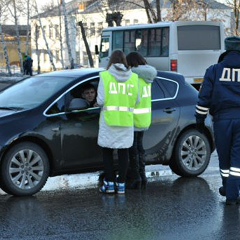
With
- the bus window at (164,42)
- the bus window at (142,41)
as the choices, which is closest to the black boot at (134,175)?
the bus window at (164,42)

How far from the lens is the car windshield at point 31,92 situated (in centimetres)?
837

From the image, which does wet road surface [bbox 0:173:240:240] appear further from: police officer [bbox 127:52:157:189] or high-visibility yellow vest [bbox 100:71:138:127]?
high-visibility yellow vest [bbox 100:71:138:127]

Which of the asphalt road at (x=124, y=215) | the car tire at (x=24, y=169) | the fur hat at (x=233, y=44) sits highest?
the fur hat at (x=233, y=44)

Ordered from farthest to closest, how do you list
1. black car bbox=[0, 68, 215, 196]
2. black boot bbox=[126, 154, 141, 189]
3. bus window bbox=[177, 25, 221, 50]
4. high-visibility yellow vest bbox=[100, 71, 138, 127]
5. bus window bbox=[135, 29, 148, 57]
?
bus window bbox=[135, 29, 148, 57], bus window bbox=[177, 25, 221, 50], black boot bbox=[126, 154, 141, 189], high-visibility yellow vest bbox=[100, 71, 138, 127], black car bbox=[0, 68, 215, 196]

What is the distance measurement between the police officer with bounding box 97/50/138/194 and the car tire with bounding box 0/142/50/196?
72cm

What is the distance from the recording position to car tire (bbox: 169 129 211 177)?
9.34m

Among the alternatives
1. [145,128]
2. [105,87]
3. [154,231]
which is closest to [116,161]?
[145,128]

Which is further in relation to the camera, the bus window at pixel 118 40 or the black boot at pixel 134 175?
the bus window at pixel 118 40

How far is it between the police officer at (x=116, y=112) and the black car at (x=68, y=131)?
372 millimetres

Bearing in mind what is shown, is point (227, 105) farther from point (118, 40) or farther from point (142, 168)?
point (118, 40)

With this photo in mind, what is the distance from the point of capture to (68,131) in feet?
26.9

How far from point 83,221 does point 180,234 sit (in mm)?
993

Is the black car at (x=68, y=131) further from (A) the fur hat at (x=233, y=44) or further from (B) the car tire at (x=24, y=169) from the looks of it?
(A) the fur hat at (x=233, y=44)

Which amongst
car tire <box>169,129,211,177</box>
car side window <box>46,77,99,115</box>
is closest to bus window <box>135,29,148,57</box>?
car tire <box>169,129,211,177</box>
